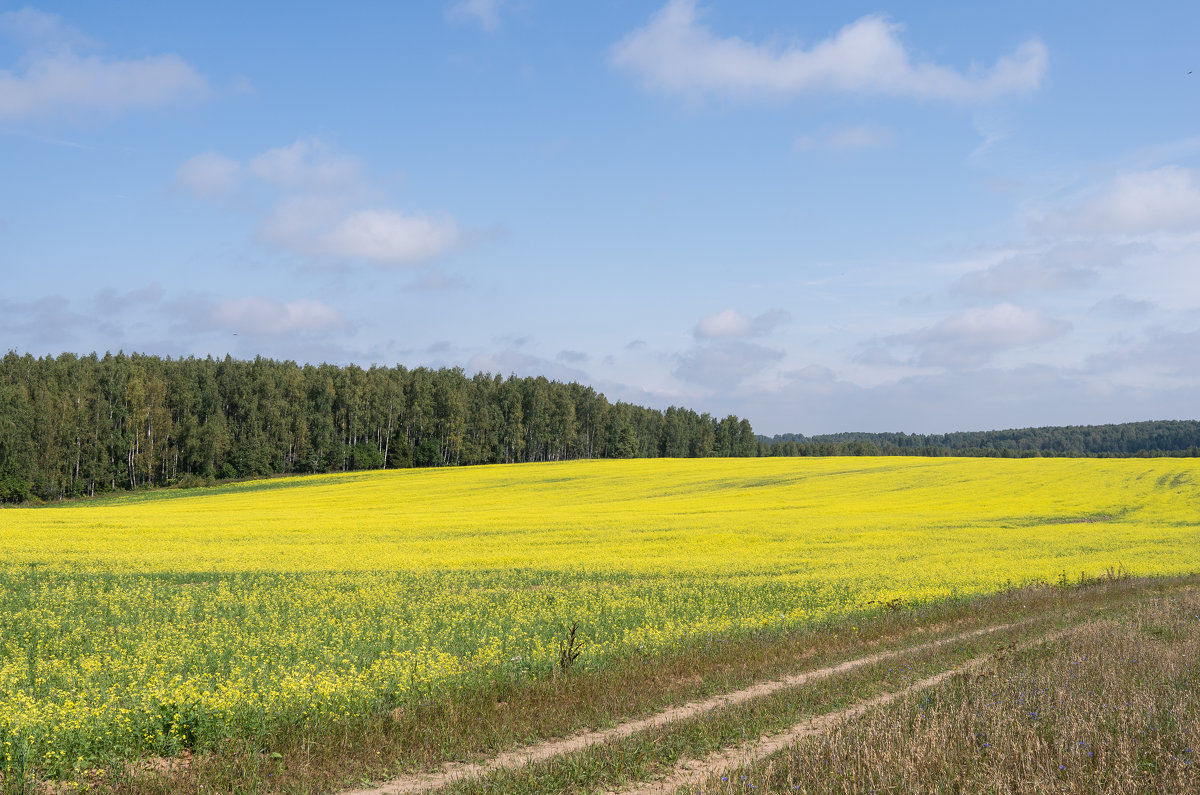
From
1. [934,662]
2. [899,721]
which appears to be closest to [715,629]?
[934,662]

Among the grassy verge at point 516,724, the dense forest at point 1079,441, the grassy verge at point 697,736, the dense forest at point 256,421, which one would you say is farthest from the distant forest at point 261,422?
the grassy verge at point 697,736

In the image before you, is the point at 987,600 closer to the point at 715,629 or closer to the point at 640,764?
the point at 715,629

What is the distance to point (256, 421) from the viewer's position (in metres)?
87.8

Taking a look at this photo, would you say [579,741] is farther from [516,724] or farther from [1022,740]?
[1022,740]

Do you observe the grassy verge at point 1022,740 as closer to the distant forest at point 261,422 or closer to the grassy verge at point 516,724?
the grassy verge at point 516,724

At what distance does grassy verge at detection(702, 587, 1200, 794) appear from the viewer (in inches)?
234

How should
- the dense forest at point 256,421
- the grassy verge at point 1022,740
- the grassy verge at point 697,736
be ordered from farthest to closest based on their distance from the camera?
the dense forest at point 256,421 → the grassy verge at point 697,736 → the grassy verge at point 1022,740

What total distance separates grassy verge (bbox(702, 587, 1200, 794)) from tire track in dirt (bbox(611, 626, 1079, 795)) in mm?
307

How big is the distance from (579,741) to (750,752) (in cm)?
175

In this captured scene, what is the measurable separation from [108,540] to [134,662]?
73.0ft

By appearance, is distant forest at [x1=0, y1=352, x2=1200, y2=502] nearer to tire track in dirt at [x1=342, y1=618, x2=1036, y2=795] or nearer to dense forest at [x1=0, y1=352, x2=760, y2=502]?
dense forest at [x1=0, y1=352, x2=760, y2=502]

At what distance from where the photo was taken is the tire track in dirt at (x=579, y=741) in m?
6.56

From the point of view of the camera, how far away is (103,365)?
265ft

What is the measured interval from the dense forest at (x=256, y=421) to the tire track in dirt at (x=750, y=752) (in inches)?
3063
